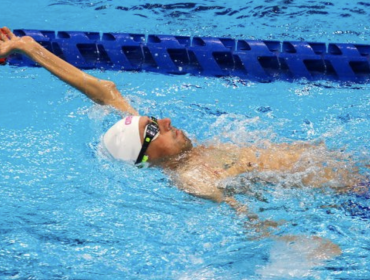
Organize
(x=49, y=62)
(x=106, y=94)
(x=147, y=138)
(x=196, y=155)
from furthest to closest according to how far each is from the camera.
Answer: (x=106, y=94) < (x=49, y=62) < (x=196, y=155) < (x=147, y=138)

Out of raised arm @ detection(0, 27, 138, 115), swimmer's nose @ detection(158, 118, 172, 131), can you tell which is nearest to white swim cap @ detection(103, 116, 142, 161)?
swimmer's nose @ detection(158, 118, 172, 131)

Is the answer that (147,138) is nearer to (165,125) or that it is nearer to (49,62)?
(165,125)

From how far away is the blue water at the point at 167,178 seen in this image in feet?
11.0

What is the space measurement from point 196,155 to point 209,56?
179 cm

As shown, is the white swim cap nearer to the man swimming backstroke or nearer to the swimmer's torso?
the man swimming backstroke

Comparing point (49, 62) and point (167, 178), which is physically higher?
point (49, 62)

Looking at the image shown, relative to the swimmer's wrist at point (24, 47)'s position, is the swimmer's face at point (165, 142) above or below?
below

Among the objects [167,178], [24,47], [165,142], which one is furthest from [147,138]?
[24,47]

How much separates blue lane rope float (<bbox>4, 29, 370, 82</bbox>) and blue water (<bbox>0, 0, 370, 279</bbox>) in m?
0.13

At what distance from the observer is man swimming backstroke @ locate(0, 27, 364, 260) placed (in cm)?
365

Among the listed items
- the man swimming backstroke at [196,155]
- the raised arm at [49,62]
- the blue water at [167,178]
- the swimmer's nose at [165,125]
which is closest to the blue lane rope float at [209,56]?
the blue water at [167,178]

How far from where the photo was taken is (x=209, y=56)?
543 cm

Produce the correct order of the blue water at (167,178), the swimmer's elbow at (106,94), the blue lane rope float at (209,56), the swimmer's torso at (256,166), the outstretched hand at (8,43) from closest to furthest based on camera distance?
1. the blue water at (167,178)
2. the swimmer's torso at (256,166)
3. the outstretched hand at (8,43)
4. the swimmer's elbow at (106,94)
5. the blue lane rope float at (209,56)

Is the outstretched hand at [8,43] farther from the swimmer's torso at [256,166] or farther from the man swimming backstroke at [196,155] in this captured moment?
the swimmer's torso at [256,166]
